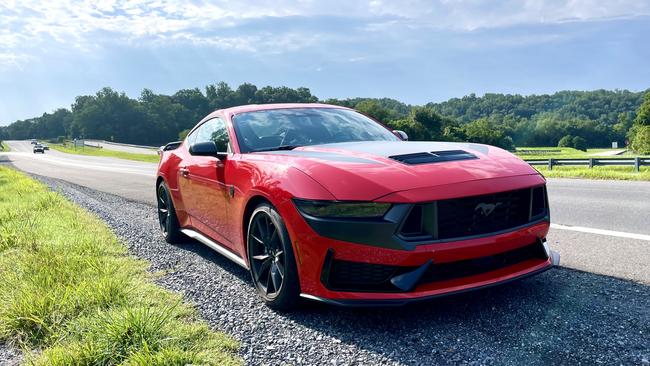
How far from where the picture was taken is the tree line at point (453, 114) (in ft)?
328

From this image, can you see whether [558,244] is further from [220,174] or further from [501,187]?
[220,174]

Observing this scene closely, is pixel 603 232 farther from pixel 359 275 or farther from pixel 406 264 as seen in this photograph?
pixel 359 275

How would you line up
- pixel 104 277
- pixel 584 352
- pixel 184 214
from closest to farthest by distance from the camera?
pixel 584 352 < pixel 104 277 < pixel 184 214

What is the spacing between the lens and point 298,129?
446 centimetres

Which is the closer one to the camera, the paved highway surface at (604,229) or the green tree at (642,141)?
the paved highway surface at (604,229)

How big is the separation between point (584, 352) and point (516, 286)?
1.08 metres

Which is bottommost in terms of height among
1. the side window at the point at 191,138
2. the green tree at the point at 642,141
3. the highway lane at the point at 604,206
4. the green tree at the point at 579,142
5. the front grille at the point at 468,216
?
the green tree at the point at 579,142

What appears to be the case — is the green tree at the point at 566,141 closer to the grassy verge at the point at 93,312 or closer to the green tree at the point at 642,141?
the green tree at the point at 642,141

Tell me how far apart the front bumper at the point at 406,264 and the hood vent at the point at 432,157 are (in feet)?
1.97

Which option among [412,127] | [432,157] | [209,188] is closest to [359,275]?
[432,157]

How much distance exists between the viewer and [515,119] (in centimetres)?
12506

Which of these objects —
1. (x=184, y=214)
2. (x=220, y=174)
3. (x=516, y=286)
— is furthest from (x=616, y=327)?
(x=184, y=214)

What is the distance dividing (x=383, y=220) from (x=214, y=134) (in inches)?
102

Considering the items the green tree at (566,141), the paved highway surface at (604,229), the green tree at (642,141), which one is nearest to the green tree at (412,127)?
the green tree at (642,141)
